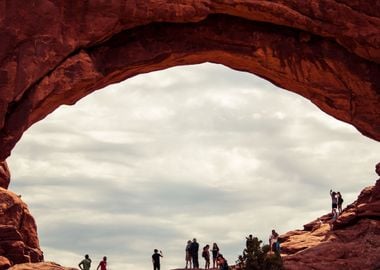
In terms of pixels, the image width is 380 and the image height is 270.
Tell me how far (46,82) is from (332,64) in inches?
494

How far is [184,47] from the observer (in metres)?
34.9

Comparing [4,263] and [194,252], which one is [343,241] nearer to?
[194,252]

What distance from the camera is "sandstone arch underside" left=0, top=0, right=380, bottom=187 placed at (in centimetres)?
3219

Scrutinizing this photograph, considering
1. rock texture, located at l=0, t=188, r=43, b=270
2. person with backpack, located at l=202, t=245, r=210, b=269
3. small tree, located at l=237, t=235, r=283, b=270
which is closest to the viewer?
small tree, located at l=237, t=235, r=283, b=270

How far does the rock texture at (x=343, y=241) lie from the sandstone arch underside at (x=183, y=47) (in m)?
3.93

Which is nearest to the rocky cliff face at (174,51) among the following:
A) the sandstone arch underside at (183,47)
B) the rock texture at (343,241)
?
the sandstone arch underside at (183,47)

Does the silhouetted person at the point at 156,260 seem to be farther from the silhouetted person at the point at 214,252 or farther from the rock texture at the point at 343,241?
the rock texture at the point at 343,241

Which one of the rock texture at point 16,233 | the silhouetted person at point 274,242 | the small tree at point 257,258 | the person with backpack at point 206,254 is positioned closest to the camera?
the small tree at point 257,258

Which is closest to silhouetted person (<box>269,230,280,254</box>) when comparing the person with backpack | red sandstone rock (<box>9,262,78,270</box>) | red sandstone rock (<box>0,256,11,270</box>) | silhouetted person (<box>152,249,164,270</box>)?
the person with backpack

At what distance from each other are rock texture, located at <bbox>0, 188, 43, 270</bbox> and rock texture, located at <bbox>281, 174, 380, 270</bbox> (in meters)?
10.9

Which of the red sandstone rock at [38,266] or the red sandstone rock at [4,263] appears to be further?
the red sandstone rock at [4,263]

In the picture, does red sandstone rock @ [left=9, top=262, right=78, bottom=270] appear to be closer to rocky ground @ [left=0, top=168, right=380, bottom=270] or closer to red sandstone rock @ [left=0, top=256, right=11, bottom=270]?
rocky ground @ [left=0, top=168, right=380, bottom=270]

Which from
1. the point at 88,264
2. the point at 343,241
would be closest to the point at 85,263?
the point at 88,264

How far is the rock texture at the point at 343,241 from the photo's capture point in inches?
1256
